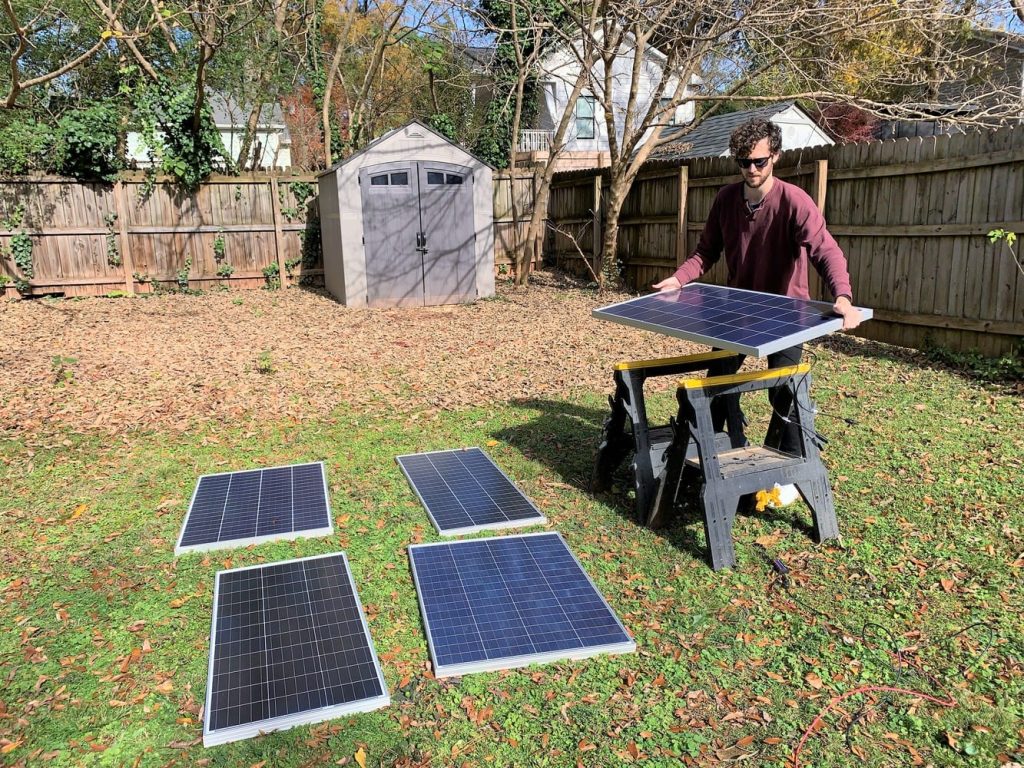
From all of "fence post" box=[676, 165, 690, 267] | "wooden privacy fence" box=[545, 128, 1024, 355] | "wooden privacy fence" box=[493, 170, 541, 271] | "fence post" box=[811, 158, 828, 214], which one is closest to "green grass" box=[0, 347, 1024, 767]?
"wooden privacy fence" box=[545, 128, 1024, 355]

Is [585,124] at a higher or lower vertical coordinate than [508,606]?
higher

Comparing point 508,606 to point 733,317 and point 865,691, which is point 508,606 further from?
point 733,317

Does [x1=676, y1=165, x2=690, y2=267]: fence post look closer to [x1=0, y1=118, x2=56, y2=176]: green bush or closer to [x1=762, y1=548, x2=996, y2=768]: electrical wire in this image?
[x1=762, y1=548, x2=996, y2=768]: electrical wire

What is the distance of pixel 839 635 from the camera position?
9.92 feet

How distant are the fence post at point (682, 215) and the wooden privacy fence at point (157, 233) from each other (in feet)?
22.6

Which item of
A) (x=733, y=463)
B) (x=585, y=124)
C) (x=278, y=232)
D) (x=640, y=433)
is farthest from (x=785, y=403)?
(x=585, y=124)

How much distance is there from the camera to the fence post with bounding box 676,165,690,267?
37.4 feet

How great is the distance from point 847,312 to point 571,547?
5.87ft

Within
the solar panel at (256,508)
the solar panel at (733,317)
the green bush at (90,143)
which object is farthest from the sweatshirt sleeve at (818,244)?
the green bush at (90,143)

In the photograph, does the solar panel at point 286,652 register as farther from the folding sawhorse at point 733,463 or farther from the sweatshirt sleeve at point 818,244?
the sweatshirt sleeve at point 818,244

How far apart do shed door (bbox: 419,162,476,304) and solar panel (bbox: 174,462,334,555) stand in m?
7.72

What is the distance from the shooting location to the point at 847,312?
3.25m

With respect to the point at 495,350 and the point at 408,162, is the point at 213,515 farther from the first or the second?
the point at 408,162

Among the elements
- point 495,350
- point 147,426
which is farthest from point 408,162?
point 147,426
